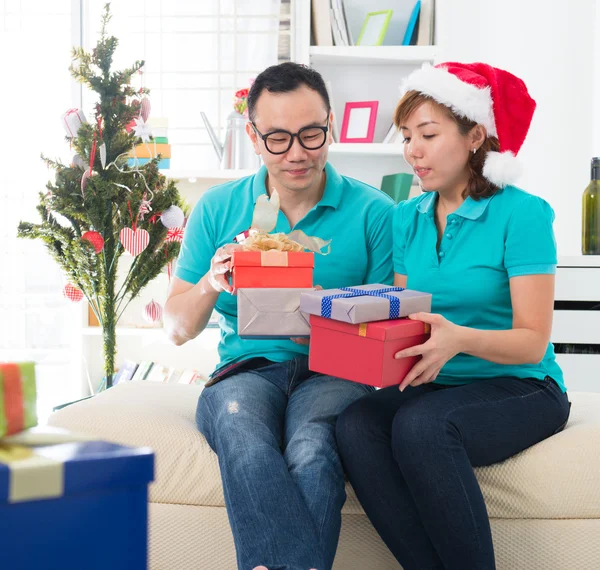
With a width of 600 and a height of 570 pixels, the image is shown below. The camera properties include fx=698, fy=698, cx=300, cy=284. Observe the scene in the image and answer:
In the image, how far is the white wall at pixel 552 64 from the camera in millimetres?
3121

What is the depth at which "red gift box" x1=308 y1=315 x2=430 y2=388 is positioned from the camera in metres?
1.21

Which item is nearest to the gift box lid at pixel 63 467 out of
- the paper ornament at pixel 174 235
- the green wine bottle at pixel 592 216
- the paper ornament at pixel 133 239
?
the paper ornament at pixel 133 239

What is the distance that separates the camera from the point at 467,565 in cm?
114

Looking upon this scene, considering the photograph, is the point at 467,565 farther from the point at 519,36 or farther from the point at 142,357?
the point at 519,36

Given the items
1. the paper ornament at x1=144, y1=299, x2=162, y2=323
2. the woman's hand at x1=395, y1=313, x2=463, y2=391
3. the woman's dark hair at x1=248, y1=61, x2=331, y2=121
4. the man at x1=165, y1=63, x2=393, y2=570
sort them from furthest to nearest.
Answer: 1. the paper ornament at x1=144, y1=299, x2=162, y2=323
2. the woman's dark hair at x1=248, y1=61, x2=331, y2=121
3. the woman's hand at x1=395, y1=313, x2=463, y2=391
4. the man at x1=165, y1=63, x2=393, y2=570

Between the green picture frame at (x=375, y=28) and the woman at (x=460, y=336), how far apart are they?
4.89ft

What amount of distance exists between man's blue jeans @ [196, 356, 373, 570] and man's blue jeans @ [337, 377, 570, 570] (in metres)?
0.07

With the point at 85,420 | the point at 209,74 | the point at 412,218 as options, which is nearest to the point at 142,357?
the point at 209,74

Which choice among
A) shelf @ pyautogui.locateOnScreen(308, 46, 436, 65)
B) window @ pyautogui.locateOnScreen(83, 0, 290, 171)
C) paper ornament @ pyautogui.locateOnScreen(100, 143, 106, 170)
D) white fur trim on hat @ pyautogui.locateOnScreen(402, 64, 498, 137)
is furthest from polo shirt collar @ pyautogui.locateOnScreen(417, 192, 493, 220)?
window @ pyautogui.locateOnScreen(83, 0, 290, 171)

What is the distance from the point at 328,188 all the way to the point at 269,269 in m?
0.42

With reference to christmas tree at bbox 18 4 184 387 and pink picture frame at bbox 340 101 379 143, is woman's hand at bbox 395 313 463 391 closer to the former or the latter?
christmas tree at bbox 18 4 184 387

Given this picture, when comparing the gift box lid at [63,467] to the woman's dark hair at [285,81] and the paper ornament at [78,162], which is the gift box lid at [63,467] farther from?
the paper ornament at [78,162]

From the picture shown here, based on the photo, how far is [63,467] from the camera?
415mm

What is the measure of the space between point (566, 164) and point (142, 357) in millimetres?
2131
